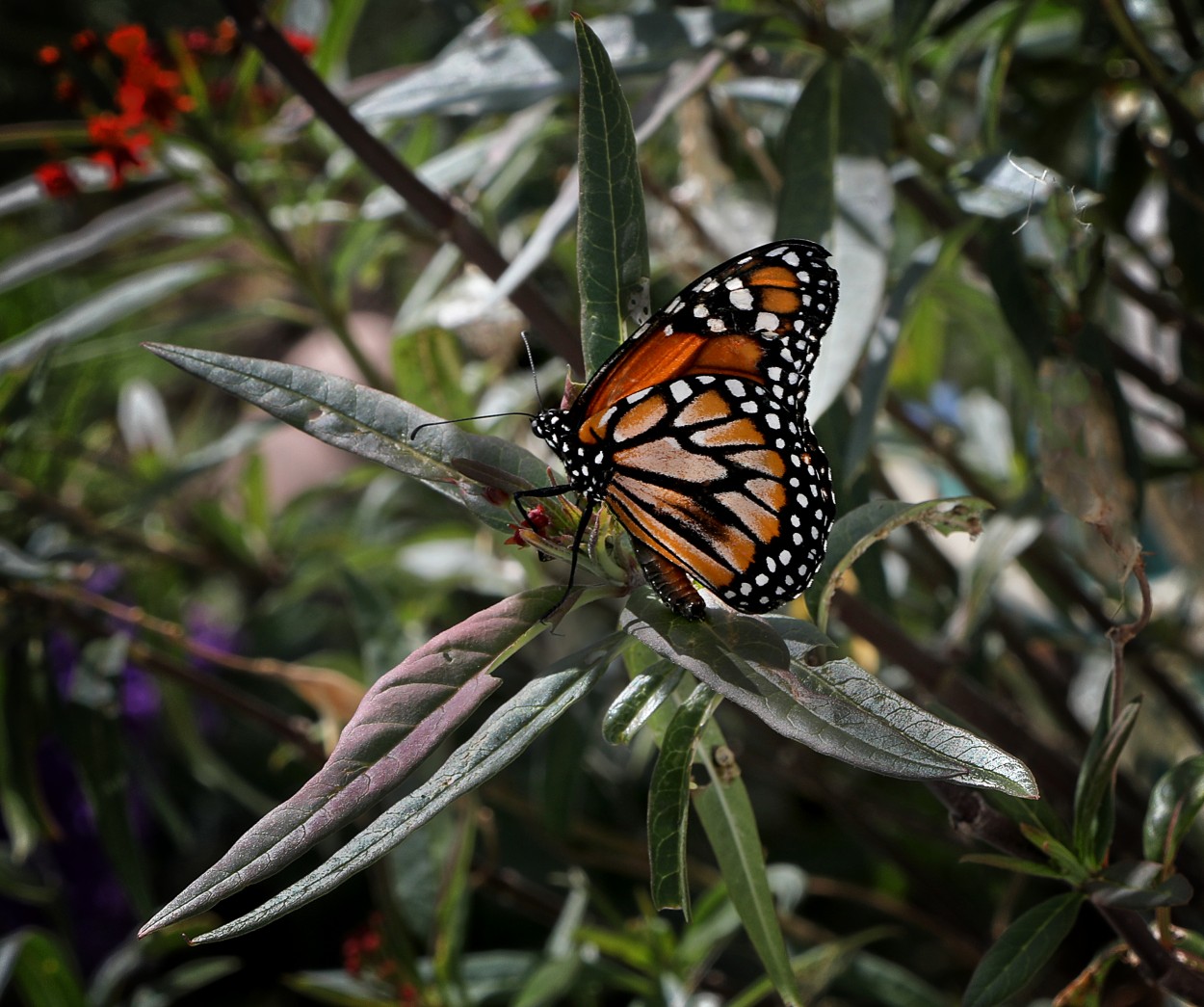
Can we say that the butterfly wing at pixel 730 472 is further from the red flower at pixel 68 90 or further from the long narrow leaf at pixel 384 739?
the red flower at pixel 68 90

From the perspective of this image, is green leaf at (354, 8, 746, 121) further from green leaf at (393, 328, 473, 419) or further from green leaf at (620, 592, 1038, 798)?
green leaf at (620, 592, 1038, 798)

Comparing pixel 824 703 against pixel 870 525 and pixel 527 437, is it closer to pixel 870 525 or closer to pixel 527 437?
pixel 870 525

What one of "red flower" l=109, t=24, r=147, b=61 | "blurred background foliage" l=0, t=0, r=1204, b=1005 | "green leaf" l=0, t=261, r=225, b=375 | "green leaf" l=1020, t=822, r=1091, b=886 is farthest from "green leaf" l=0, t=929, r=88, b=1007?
"green leaf" l=1020, t=822, r=1091, b=886

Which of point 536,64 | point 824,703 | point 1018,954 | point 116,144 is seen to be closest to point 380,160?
point 536,64

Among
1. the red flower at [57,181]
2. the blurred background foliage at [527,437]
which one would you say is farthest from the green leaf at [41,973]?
the red flower at [57,181]

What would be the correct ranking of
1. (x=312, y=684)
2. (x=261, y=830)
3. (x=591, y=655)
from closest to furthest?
(x=261, y=830)
(x=591, y=655)
(x=312, y=684)

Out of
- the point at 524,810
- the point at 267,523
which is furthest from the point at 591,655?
the point at 267,523

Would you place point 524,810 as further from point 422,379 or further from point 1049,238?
point 1049,238
